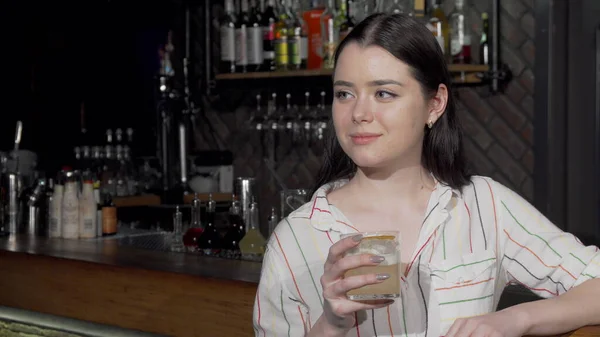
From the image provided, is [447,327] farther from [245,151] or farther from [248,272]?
[245,151]

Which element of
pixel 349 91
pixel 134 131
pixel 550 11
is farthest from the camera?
pixel 134 131

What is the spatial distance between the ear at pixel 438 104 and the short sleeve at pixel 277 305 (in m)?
0.43

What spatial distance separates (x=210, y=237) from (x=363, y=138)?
5.14ft

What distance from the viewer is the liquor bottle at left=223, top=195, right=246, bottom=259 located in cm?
316

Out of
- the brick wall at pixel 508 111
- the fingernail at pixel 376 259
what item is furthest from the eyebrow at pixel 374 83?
the brick wall at pixel 508 111

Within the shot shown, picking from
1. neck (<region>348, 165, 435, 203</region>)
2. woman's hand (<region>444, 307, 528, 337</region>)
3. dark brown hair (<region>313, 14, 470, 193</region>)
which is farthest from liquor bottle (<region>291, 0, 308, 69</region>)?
woman's hand (<region>444, 307, 528, 337</region>)

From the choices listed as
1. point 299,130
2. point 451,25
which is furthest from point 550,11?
point 299,130

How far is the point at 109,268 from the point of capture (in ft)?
9.49

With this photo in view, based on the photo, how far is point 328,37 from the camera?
4.32m

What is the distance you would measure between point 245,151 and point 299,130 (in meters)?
0.59

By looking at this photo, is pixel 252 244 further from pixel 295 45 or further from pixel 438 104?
pixel 295 45

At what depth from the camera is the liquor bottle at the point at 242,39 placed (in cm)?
464

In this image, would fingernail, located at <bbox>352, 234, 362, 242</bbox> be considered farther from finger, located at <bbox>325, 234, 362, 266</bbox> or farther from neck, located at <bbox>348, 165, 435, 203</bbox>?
neck, located at <bbox>348, 165, 435, 203</bbox>

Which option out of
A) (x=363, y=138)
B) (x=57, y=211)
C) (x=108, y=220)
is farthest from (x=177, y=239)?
(x=363, y=138)
